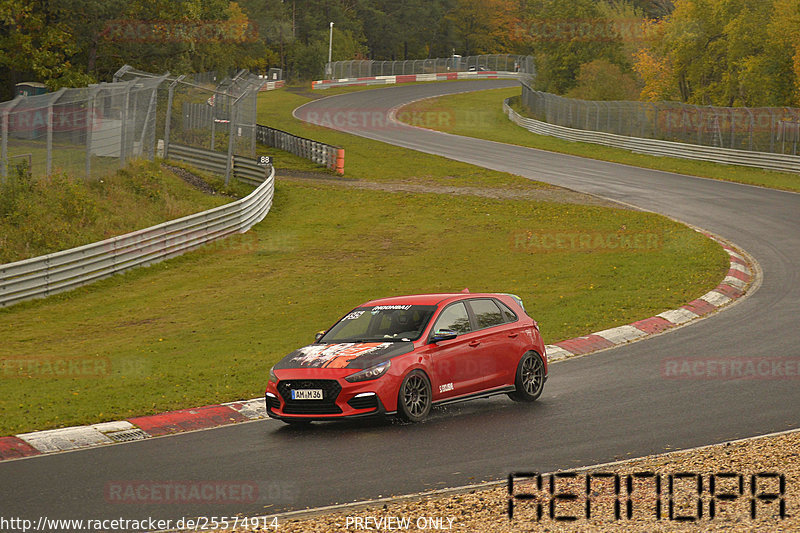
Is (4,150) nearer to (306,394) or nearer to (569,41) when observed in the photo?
(306,394)

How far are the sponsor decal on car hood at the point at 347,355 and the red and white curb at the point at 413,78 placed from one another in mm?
86159

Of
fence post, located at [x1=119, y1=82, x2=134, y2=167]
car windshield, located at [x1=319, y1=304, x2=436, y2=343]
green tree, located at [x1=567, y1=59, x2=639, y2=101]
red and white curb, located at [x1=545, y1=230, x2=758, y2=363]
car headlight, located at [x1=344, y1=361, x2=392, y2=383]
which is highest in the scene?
green tree, located at [x1=567, y1=59, x2=639, y2=101]

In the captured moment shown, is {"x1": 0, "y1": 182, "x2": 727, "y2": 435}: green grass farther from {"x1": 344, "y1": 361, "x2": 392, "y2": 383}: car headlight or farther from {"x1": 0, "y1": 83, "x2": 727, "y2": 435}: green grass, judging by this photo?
{"x1": 344, "y1": 361, "x2": 392, "y2": 383}: car headlight

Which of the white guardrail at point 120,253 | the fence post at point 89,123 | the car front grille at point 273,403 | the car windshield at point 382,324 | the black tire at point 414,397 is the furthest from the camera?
the fence post at point 89,123

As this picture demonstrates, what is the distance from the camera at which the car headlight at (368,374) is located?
34.2 ft

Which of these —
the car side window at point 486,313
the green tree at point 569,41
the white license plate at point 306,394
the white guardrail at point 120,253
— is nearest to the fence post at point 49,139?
the white guardrail at point 120,253

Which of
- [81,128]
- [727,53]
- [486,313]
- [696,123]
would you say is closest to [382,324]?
[486,313]

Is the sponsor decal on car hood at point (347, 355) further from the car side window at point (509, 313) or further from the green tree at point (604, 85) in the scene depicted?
the green tree at point (604, 85)

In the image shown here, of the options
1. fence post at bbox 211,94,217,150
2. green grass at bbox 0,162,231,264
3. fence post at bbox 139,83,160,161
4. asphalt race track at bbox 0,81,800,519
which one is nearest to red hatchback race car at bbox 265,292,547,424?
asphalt race track at bbox 0,81,800,519

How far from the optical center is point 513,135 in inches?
2350

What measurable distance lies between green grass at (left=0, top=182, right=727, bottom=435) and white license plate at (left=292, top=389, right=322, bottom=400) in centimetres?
201

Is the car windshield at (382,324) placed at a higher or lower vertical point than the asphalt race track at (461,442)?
higher

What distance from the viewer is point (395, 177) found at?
4022 centimetres

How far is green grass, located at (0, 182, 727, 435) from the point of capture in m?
13.2
